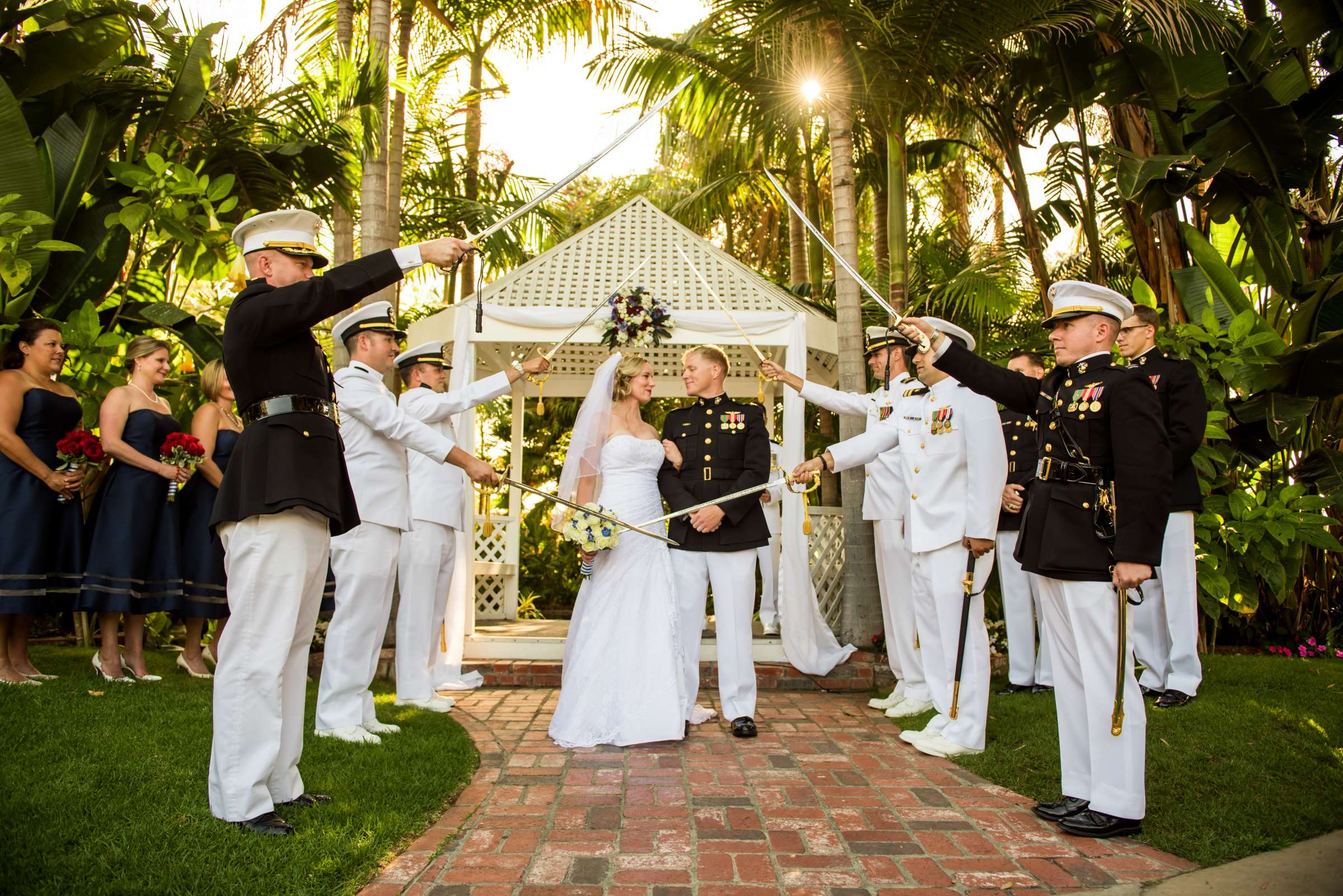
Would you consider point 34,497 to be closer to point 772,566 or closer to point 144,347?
point 144,347

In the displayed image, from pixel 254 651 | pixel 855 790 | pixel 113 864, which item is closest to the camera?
pixel 113 864

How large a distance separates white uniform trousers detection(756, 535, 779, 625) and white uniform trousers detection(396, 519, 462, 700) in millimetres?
2659

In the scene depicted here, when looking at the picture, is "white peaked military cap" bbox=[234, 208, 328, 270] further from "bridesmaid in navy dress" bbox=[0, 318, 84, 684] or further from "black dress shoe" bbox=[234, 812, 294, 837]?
"bridesmaid in navy dress" bbox=[0, 318, 84, 684]

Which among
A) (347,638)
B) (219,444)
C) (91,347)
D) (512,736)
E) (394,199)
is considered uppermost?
(394,199)

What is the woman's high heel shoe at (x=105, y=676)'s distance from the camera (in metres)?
5.67

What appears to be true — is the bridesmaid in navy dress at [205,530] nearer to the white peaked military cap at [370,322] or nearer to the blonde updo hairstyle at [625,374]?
the white peaked military cap at [370,322]

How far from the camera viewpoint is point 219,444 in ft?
21.3

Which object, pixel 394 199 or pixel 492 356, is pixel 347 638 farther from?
pixel 394 199

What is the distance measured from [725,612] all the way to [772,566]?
8.42ft

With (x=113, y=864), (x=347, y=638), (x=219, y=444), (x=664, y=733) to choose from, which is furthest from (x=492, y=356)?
(x=113, y=864)

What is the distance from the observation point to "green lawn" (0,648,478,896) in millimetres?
2881

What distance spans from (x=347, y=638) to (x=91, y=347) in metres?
3.08

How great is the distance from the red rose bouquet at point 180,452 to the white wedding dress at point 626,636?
2.71 meters

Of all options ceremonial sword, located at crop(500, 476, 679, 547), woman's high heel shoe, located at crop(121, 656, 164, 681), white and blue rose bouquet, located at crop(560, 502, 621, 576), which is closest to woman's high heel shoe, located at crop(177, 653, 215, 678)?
woman's high heel shoe, located at crop(121, 656, 164, 681)
